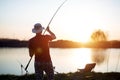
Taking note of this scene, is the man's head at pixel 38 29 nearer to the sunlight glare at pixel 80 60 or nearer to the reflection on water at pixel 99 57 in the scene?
the sunlight glare at pixel 80 60

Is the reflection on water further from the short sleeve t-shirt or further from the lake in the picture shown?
the short sleeve t-shirt

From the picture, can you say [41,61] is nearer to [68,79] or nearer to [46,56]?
[46,56]

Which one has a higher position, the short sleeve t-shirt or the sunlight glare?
the short sleeve t-shirt

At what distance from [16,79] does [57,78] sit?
2485 millimetres

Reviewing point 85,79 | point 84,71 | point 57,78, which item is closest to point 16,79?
point 57,78

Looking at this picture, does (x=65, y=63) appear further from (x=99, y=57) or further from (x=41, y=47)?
(x=41, y=47)

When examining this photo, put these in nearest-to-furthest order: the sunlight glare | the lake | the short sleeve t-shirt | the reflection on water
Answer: the short sleeve t-shirt → the lake → the sunlight glare → the reflection on water

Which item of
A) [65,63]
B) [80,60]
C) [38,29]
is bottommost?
[80,60]

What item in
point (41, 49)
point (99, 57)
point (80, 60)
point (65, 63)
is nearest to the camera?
point (41, 49)

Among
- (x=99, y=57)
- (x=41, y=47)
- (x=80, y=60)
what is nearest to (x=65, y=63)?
(x=80, y=60)

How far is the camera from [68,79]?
16078mm

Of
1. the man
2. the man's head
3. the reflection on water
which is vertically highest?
the man's head

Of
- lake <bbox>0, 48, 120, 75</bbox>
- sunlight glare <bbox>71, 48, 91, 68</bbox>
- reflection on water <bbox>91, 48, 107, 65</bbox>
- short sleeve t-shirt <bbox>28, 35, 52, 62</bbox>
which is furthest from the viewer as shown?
reflection on water <bbox>91, 48, 107, 65</bbox>

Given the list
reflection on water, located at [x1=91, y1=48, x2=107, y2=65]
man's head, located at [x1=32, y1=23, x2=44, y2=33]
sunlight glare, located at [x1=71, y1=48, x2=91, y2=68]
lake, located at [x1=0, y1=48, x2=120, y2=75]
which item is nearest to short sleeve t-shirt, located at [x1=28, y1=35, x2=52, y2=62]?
man's head, located at [x1=32, y1=23, x2=44, y2=33]
